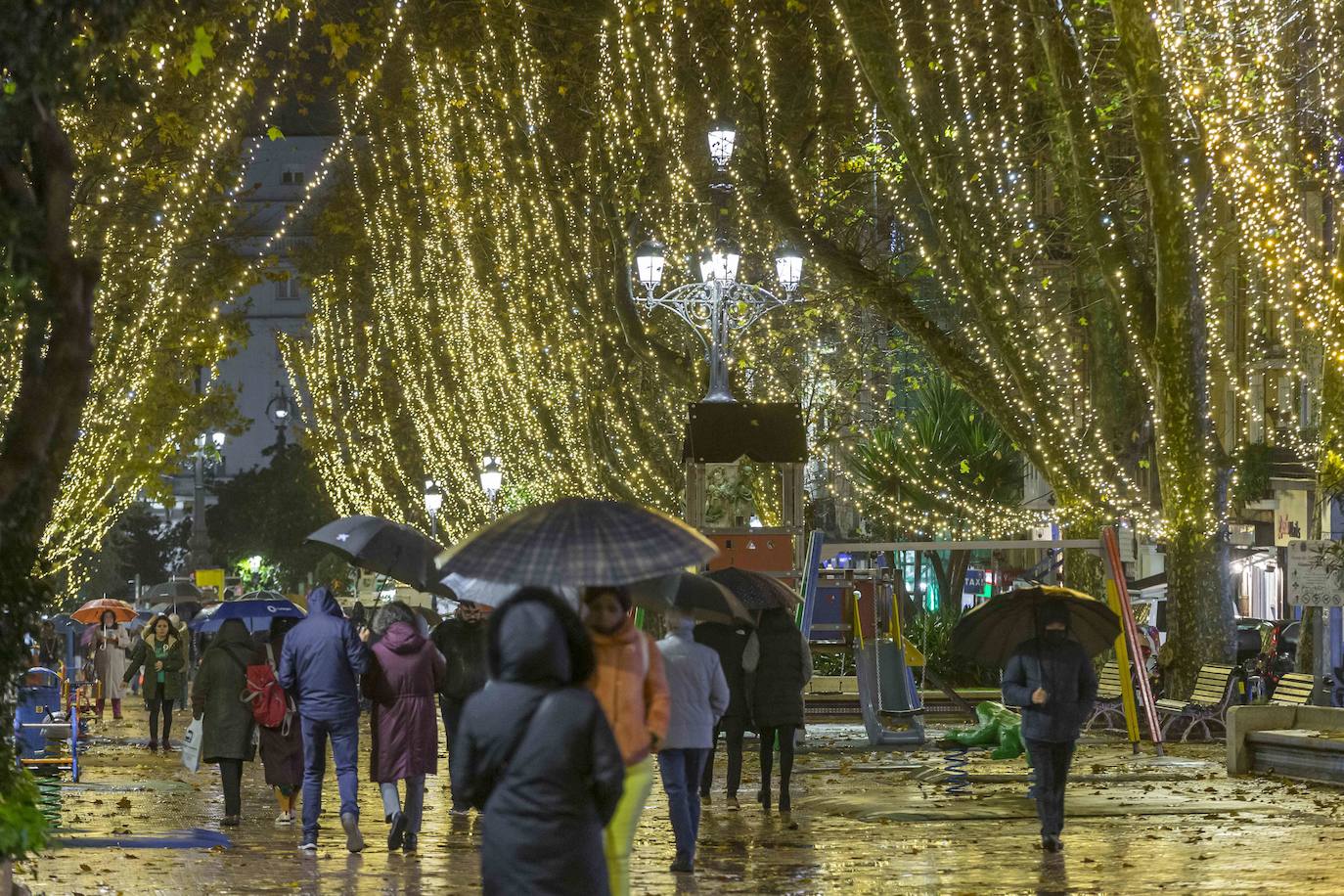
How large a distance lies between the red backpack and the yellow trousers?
6.07m

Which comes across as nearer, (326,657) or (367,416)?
(326,657)

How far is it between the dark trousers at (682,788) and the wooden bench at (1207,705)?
37.7ft

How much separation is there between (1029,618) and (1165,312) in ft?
32.9

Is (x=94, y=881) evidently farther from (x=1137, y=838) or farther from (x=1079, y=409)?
(x=1079, y=409)

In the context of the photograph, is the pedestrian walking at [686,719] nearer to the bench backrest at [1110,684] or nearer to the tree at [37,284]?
the tree at [37,284]

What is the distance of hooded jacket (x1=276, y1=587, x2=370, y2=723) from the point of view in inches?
514

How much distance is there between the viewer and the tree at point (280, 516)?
76938mm

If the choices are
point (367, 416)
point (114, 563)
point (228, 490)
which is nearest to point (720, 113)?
point (367, 416)

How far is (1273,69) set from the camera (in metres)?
22.2

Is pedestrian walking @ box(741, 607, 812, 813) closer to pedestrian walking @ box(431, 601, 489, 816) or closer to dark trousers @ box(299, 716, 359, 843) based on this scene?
pedestrian walking @ box(431, 601, 489, 816)

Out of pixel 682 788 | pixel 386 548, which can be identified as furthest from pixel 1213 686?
pixel 682 788

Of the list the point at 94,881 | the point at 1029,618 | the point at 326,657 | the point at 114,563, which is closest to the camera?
the point at 94,881

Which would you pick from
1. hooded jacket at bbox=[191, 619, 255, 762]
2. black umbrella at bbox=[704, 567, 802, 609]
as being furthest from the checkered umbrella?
black umbrella at bbox=[704, 567, 802, 609]

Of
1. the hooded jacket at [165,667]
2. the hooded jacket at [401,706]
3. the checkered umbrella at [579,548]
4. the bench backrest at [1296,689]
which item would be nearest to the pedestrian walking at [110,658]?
the hooded jacket at [165,667]
